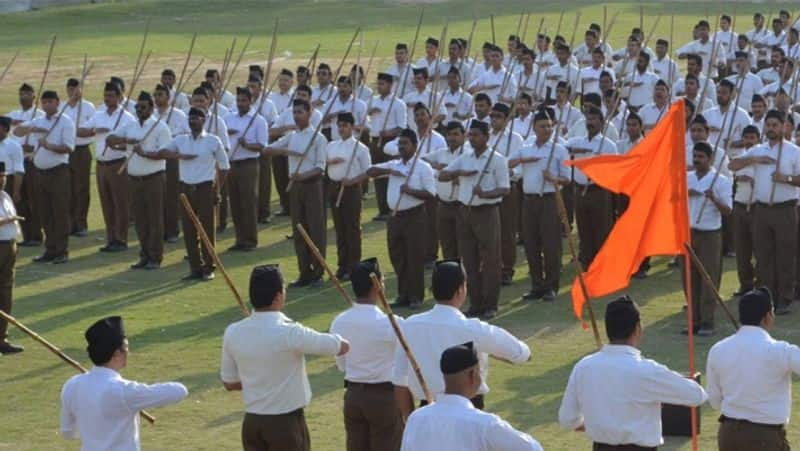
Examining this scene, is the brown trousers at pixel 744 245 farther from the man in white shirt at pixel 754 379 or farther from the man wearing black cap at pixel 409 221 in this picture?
the man in white shirt at pixel 754 379

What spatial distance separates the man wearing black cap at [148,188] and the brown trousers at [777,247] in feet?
21.6

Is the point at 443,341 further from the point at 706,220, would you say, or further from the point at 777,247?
the point at 777,247

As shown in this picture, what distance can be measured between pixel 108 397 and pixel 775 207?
354 inches

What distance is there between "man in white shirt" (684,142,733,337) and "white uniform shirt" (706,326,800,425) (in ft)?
19.6

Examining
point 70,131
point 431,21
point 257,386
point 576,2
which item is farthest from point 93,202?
point 576,2

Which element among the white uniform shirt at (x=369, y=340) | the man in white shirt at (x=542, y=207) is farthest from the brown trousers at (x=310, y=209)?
the white uniform shirt at (x=369, y=340)

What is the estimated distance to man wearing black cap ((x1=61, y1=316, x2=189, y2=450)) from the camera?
8797mm

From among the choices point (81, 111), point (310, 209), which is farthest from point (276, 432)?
point (81, 111)

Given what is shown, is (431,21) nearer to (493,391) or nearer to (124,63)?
(124,63)

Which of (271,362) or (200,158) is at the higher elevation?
(200,158)

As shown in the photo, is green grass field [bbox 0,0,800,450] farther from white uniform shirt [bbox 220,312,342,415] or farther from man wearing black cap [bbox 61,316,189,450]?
man wearing black cap [bbox 61,316,189,450]

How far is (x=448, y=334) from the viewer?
31.2 ft

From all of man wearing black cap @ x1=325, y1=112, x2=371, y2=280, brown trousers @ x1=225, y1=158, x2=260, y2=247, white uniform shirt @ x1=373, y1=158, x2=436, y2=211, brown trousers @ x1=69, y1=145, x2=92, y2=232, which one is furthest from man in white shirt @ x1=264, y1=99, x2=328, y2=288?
brown trousers @ x1=69, y1=145, x2=92, y2=232

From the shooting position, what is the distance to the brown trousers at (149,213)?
1919 centimetres
